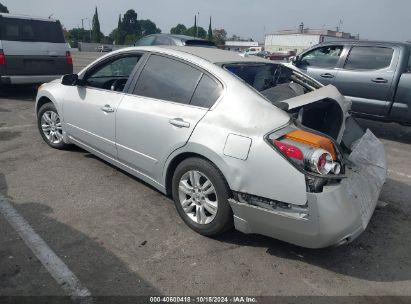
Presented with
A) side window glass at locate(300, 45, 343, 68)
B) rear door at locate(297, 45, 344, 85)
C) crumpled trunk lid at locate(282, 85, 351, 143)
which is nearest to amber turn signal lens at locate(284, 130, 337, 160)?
crumpled trunk lid at locate(282, 85, 351, 143)

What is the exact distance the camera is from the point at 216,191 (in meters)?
3.02

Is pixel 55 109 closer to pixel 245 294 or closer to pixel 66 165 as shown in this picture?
pixel 66 165

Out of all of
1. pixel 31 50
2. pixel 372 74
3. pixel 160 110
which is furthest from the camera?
pixel 31 50

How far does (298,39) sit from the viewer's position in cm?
6225

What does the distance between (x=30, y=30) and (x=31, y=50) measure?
1.64 ft

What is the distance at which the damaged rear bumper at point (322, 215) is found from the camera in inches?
103

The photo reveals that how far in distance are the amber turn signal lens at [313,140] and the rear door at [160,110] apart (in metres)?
0.79

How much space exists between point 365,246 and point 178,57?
247 centimetres

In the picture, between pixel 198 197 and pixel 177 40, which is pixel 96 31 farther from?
pixel 198 197

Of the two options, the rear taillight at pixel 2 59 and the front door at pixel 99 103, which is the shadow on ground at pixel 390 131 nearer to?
the front door at pixel 99 103

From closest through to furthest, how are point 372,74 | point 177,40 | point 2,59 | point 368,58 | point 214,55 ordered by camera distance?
point 214,55 < point 372,74 < point 368,58 < point 2,59 < point 177,40

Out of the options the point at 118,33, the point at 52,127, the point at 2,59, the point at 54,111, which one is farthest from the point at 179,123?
the point at 118,33

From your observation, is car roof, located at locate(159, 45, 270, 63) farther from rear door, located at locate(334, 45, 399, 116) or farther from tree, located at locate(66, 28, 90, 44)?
tree, located at locate(66, 28, 90, 44)

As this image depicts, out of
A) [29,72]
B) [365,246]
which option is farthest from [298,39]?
[365,246]
